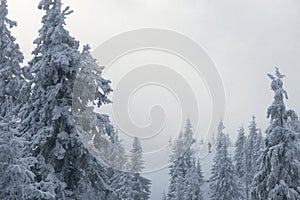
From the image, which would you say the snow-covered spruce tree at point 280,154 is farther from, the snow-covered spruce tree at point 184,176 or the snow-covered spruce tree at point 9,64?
the snow-covered spruce tree at point 184,176

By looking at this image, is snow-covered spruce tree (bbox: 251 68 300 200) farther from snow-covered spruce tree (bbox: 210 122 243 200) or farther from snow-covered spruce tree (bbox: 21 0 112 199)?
snow-covered spruce tree (bbox: 210 122 243 200)

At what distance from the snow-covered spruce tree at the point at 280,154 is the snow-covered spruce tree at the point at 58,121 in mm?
8913

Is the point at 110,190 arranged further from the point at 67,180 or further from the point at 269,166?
the point at 269,166

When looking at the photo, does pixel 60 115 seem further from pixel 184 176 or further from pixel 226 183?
pixel 184 176

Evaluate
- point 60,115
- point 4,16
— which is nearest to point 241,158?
point 4,16

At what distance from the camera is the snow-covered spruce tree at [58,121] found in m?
16.2

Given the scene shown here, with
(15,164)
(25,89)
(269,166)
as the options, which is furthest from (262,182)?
(15,164)

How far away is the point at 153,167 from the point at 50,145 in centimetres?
1116

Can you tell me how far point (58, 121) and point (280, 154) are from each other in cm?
1136

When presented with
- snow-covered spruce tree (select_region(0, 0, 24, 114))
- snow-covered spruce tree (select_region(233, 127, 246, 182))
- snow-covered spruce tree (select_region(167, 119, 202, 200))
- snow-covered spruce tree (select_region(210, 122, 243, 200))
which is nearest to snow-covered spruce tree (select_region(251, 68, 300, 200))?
snow-covered spruce tree (select_region(0, 0, 24, 114))

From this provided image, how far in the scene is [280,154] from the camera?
71.7 ft

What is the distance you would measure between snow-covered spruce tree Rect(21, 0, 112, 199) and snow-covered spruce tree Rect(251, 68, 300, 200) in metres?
8.91

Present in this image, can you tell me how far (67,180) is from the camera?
672 inches

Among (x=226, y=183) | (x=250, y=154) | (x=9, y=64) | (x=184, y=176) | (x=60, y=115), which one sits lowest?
(x=60, y=115)
